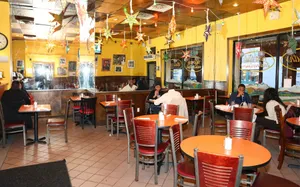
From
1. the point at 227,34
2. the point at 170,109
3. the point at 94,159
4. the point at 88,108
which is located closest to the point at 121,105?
the point at 170,109

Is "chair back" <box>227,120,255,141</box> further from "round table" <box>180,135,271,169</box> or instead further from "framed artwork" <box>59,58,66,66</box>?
"framed artwork" <box>59,58,66,66</box>

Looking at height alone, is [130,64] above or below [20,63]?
above

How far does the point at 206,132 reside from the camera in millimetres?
6434

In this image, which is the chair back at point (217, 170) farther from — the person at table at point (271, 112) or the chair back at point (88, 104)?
the chair back at point (88, 104)

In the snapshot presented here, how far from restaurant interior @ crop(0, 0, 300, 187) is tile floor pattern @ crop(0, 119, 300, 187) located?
0.02 metres

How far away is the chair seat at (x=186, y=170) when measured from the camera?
8.50 ft

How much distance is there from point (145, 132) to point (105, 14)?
573 centimetres

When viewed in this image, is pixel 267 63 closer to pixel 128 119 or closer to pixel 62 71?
pixel 128 119

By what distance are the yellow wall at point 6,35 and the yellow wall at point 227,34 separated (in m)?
6.83

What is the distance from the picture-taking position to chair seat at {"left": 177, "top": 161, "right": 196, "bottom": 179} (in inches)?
102

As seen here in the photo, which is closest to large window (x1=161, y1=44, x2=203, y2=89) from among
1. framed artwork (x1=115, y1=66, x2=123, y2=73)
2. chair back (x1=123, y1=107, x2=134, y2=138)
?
framed artwork (x1=115, y1=66, x2=123, y2=73)

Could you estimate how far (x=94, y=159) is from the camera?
4.42m

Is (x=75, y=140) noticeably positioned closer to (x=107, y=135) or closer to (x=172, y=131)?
(x=107, y=135)

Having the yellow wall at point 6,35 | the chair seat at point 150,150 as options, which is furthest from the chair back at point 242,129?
the yellow wall at point 6,35
